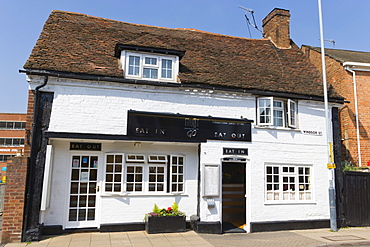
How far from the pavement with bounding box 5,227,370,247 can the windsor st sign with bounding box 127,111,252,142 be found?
3215 millimetres

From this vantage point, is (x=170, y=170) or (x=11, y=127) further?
(x=11, y=127)

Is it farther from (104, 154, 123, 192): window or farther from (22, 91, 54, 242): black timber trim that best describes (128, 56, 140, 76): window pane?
(104, 154, 123, 192): window

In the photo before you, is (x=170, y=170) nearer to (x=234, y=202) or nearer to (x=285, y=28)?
(x=234, y=202)

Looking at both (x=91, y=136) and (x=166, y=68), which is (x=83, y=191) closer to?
(x=91, y=136)

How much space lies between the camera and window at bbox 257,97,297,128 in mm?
11055

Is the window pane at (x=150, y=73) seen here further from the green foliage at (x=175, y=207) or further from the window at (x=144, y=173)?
the green foliage at (x=175, y=207)

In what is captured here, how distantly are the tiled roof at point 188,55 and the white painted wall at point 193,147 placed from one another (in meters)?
0.63

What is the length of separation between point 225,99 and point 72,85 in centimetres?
540

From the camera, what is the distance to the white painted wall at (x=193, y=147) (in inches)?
363

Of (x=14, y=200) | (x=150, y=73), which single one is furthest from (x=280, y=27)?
(x=14, y=200)

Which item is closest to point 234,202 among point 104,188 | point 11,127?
point 104,188

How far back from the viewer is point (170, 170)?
1026cm

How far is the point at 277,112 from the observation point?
11453mm

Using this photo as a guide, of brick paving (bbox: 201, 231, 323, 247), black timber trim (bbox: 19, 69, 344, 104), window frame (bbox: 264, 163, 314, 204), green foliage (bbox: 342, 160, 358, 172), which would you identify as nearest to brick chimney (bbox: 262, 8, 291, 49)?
black timber trim (bbox: 19, 69, 344, 104)
